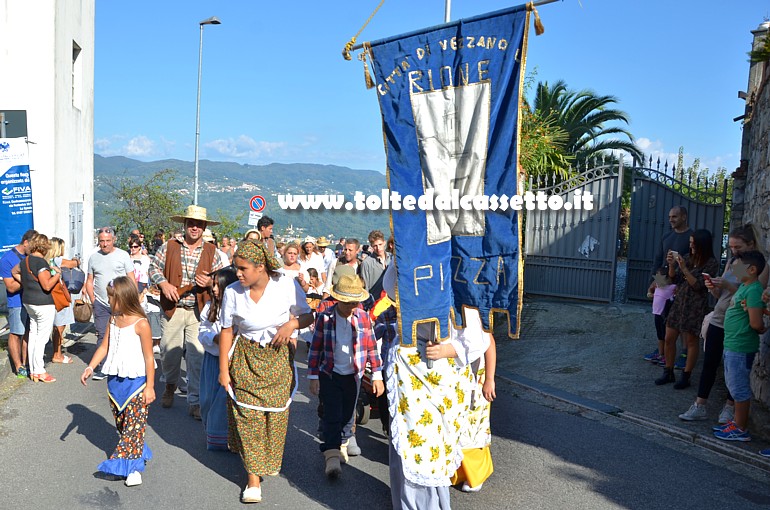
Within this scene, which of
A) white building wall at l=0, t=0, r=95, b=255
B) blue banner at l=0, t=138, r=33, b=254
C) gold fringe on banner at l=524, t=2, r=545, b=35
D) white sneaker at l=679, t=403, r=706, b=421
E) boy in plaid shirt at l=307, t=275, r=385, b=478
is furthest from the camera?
white building wall at l=0, t=0, r=95, b=255

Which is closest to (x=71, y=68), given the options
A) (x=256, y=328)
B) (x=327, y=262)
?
(x=327, y=262)

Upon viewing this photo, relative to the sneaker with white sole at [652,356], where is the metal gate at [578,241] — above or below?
above

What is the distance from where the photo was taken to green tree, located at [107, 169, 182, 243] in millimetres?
26500

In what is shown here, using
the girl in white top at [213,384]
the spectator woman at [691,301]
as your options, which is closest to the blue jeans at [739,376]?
the spectator woman at [691,301]

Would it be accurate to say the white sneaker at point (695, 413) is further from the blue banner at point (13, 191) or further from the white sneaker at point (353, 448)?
the blue banner at point (13, 191)

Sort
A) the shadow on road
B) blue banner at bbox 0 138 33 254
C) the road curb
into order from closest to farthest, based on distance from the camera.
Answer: the road curb, the shadow on road, blue banner at bbox 0 138 33 254

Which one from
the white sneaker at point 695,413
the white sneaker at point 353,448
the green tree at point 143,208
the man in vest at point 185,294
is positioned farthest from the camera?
the green tree at point 143,208

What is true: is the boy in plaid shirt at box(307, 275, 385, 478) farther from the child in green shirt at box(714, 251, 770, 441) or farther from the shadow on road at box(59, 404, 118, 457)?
the child in green shirt at box(714, 251, 770, 441)

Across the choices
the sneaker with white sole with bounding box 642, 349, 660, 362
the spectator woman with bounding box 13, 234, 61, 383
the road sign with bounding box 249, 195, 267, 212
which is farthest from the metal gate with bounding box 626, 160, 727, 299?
the road sign with bounding box 249, 195, 267, 212

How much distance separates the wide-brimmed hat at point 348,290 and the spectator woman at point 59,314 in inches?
197

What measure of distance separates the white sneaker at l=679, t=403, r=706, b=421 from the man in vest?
463 cm

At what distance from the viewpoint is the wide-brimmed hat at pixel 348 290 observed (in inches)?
223

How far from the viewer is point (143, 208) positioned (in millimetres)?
26766

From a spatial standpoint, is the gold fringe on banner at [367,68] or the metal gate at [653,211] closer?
the gold fringe on banner at [367,68]
